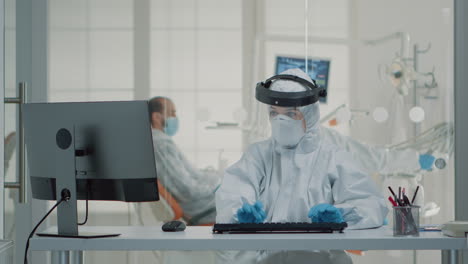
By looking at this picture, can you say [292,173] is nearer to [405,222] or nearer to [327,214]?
[327,214]

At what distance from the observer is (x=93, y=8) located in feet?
12.9

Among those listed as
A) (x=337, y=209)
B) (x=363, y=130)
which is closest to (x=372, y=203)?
(x=337, y=209)

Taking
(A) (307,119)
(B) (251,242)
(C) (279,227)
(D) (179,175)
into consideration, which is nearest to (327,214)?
(C) (279,227)

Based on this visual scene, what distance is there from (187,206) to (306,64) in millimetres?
1069

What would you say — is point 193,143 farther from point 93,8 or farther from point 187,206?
point 93,8

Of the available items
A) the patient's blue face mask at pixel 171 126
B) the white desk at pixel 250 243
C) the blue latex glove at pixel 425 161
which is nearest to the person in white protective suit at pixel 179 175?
the patient's blue face mask at pixel 171 126

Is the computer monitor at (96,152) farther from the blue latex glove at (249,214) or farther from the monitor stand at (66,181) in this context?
the blue latex glove at (249,214)

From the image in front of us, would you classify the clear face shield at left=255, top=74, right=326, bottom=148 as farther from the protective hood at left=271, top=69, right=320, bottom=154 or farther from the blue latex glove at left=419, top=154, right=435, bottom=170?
the blue latex glove at left=419, top=154, right=435, bottom=170

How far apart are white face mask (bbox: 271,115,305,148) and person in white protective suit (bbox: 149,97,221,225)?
3.53ft

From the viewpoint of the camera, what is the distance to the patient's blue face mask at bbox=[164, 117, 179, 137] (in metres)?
3.88

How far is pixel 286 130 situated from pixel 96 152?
2.91 ft

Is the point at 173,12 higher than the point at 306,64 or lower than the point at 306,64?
higher

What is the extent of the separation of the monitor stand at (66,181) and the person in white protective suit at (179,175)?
5.20 ft

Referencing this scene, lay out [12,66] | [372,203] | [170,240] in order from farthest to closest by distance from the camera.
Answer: [12,66] < [372,203] < [170,240]
